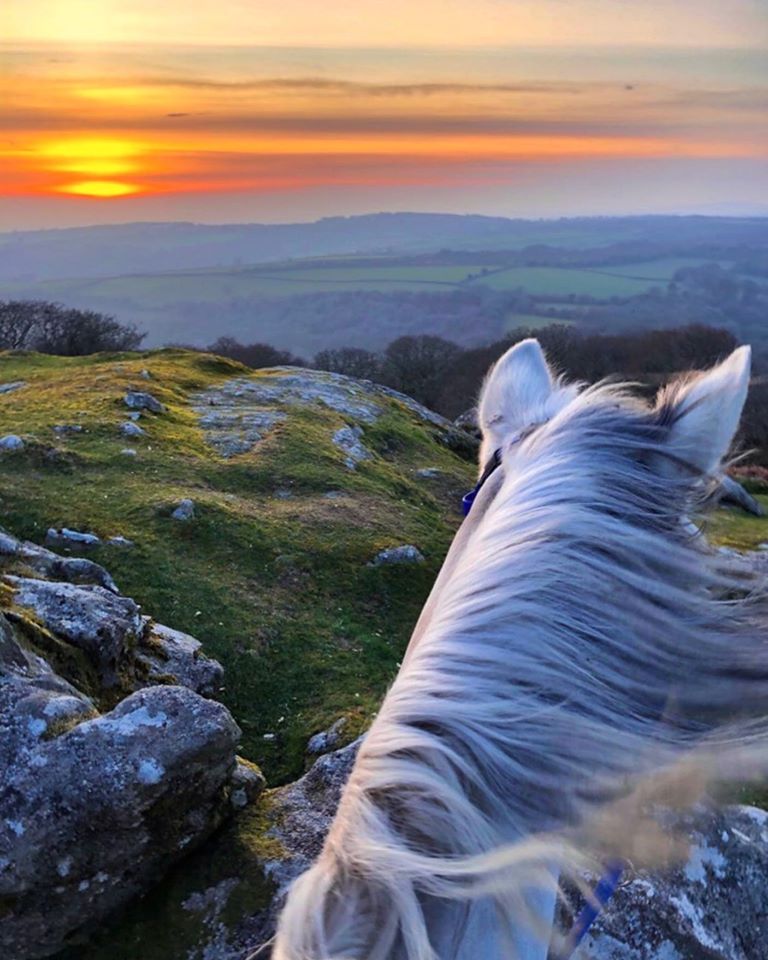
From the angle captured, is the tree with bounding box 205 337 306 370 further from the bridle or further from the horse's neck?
the horse's neck

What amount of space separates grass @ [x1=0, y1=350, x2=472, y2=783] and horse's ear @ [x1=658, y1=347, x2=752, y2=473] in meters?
4.26

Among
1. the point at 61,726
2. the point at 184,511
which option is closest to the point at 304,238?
the point at 184,511

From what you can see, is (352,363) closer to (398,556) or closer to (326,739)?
(398,556)

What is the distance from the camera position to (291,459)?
1245 cm

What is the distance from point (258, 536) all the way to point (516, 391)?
22.2 feet

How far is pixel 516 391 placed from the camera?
2742 millimetres

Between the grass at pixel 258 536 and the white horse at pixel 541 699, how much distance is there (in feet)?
13.8

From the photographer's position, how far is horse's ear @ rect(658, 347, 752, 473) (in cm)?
176

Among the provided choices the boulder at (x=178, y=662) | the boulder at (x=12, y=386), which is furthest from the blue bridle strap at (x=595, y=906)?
the boulder at (x=12, y=386)

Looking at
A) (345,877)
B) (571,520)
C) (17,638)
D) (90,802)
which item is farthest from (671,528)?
(17,638)

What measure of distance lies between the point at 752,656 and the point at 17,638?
3349mm

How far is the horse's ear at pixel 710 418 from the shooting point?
1.76 meters

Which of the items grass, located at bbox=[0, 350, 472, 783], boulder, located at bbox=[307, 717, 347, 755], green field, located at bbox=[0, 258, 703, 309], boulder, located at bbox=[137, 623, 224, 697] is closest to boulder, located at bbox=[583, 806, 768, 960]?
boulder, located at bbox=[307, 717, 347, 755]

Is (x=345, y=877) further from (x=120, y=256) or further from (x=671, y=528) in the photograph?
(x=120, y=256)
